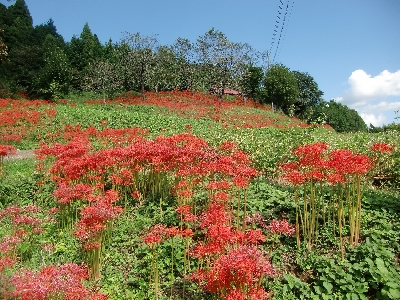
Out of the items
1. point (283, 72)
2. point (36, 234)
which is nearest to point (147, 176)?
point (36, 234)

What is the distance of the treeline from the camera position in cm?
3187

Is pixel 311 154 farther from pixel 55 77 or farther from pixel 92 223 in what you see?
pixel 55 77

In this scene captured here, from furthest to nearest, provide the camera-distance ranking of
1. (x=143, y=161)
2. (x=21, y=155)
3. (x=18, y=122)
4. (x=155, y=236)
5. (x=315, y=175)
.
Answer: (x=18, y=122)
(x=21, y=155)
(x=143, y=161)
(x=315, y=175)
(x=155, y=236)

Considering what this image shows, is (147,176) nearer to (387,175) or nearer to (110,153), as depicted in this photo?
(110,153)

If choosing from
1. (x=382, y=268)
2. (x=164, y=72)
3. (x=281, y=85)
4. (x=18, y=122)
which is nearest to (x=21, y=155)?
(x=18, y=122)

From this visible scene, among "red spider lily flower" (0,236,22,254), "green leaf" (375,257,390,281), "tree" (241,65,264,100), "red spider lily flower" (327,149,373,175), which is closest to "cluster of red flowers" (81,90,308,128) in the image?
"tree" (241,65,264,100)

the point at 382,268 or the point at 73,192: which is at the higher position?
the point at 73,192

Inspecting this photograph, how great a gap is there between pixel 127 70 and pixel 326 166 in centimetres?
3590

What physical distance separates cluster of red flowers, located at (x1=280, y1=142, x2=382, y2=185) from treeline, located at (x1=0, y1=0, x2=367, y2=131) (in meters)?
26.1

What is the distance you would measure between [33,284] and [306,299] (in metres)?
3.36

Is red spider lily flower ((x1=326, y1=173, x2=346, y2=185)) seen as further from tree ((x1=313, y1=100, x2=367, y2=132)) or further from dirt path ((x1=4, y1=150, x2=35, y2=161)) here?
tree ((x1=313, y1=100, x2=367, y2=132))

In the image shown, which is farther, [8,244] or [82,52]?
[82,52]

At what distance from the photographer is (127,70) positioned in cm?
3772

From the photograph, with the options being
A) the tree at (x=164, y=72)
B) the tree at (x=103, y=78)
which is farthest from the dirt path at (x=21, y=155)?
the tree at (x=164, y=72)
